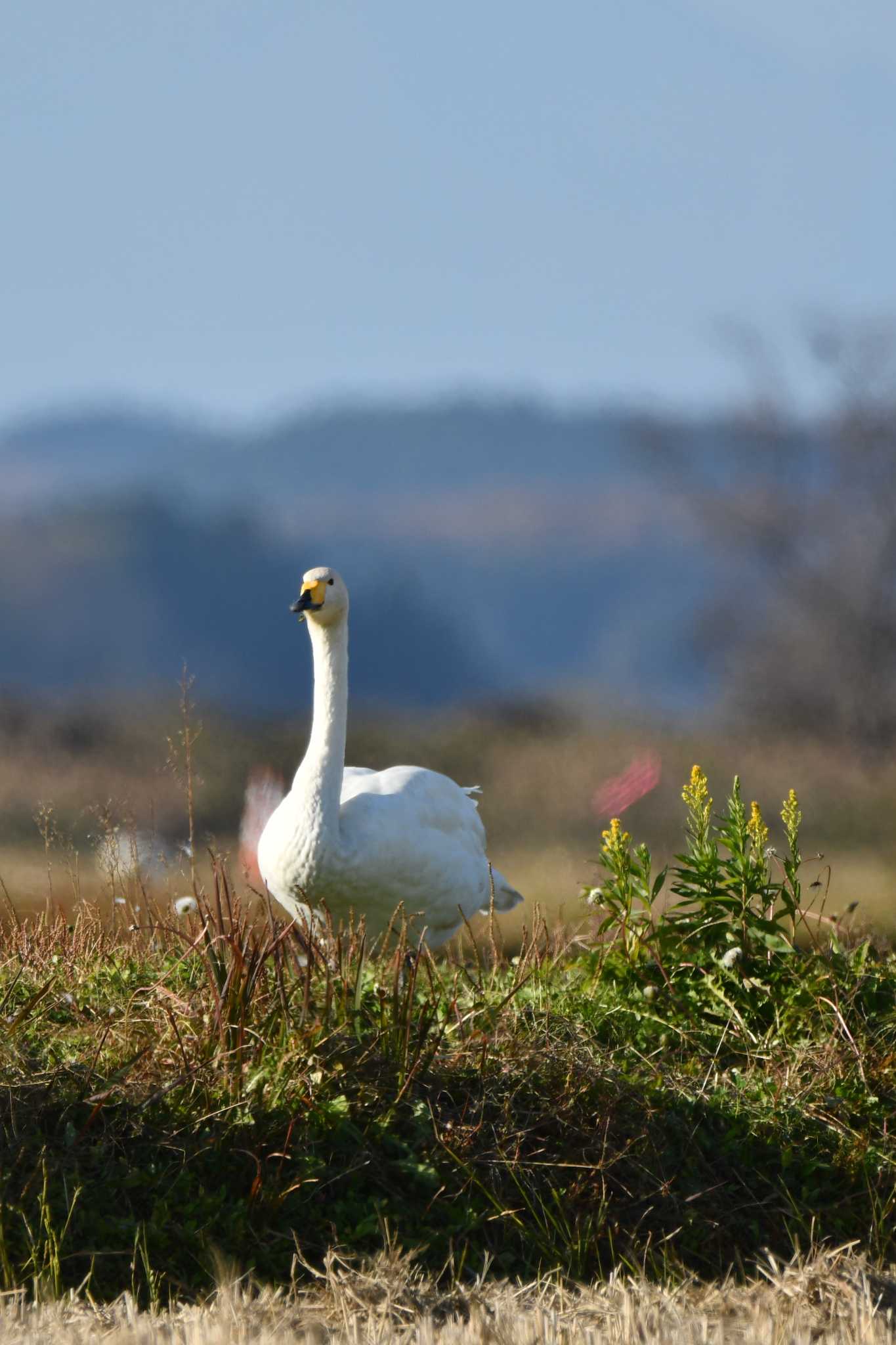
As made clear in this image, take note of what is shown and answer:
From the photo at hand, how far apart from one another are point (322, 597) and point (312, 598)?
5 centimetres

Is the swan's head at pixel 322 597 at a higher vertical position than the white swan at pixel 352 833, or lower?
higher

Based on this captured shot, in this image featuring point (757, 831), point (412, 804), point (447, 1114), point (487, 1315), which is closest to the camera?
point (487, 1315)

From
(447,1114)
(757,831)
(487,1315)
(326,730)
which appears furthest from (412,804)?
(487,1315)

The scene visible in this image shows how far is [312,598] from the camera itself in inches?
272

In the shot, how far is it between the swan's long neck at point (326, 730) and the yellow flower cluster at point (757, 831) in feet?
6.46

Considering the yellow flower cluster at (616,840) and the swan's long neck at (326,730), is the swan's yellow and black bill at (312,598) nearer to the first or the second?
the swan's long neck at (326,730)

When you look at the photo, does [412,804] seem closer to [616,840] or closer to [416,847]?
[416,847]

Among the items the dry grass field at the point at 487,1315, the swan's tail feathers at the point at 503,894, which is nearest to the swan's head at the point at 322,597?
the swan's tail feathers at the point at 503,894

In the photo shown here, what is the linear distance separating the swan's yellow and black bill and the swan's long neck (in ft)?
0.55

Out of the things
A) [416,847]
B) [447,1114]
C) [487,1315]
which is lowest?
[487,1315]

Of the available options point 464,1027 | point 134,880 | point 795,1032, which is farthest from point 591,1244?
point 134,880

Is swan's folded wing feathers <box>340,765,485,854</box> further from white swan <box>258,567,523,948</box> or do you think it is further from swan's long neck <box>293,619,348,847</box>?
swan's long neck <box>293,619,348,847</box>

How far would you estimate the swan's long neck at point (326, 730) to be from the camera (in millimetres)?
6754

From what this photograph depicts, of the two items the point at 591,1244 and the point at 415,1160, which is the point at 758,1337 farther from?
the point at 415,1160
